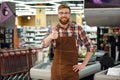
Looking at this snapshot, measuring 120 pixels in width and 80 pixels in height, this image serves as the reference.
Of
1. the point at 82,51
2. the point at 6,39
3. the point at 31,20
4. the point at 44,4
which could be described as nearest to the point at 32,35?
the point at 44,4

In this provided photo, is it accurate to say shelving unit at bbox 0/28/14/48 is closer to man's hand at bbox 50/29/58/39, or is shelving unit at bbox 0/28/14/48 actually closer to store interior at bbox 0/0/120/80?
store interior at bbox 0/0/120/80

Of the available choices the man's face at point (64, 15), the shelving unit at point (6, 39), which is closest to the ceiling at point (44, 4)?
the shelving unit at point (6, 39)

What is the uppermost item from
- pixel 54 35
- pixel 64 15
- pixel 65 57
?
pixel 64 15

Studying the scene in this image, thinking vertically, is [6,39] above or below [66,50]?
below

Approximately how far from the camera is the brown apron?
2.86 meters

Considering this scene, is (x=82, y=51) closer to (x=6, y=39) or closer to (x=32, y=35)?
(x=6, y=39)

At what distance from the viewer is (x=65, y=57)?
2.86 metres

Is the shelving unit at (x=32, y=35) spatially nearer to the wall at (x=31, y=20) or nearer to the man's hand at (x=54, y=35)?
the wall at (x=31, y=20)

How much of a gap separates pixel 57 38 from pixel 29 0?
1621cm

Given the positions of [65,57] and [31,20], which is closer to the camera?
[65,57]

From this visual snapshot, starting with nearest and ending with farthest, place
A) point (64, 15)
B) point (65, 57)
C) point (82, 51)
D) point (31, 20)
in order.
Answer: point (64, 15) < point (65, 57) < point (82, 51) < point (31, 20)

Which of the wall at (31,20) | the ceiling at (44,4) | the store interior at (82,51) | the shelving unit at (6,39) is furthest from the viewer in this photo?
the wall at (31,20)

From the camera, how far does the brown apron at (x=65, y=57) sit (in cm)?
286

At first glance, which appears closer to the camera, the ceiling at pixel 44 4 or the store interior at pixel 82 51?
the store interior at pixel 82 51
